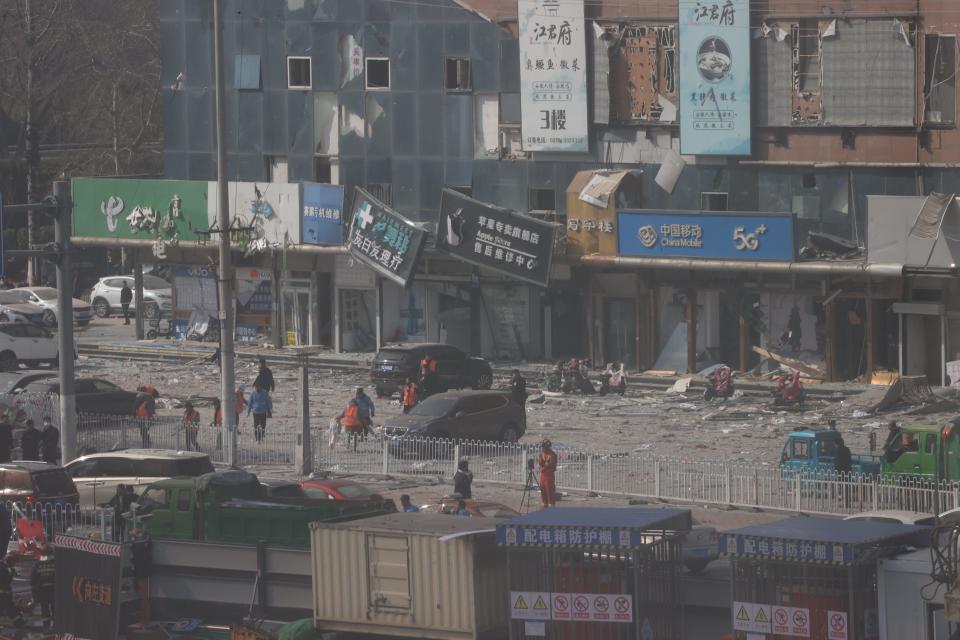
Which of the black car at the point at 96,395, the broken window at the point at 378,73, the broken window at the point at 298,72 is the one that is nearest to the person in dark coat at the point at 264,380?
the black car at the point at 96,395

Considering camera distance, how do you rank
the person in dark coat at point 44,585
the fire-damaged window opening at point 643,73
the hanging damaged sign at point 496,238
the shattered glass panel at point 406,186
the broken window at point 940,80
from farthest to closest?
1. the shattered glass panel at point 406,186
2. the hanging damaged sign at point 496,238
3. the fire-damaged window opening at point 643,73
4. the broken window at point 940,80
5. the person in dark coat at point 44,585

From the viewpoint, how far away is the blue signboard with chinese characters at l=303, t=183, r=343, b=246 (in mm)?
50906

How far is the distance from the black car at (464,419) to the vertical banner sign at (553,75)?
480 inches

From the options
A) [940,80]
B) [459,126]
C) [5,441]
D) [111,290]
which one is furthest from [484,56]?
[111,290]

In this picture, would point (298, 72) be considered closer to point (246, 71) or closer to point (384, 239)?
point (246, 71)

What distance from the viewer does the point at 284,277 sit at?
2105 inches

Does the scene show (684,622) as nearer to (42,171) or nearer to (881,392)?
Answer: (881,392)

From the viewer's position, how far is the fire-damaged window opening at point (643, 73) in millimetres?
46219

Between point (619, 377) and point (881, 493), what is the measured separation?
674 inches

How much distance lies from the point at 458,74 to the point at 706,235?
9113mm

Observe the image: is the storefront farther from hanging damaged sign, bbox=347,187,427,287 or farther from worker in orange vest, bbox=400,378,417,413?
worker in orange vest, bbox=400,378,417,413

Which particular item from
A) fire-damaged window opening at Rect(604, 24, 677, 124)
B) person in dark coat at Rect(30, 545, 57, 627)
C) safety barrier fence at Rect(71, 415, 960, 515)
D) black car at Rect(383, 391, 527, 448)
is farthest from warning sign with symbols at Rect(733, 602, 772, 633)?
fire-damaged window opening at Rect(604, 24, 677, 124)

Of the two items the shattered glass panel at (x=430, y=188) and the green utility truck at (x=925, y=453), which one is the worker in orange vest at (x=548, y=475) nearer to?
the green utility truck at (x=925, y=453)

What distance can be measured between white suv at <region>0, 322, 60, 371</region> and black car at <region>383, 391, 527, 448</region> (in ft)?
50.1
